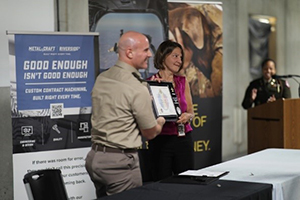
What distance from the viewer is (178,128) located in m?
5.06

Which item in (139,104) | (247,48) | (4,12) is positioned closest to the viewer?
(139,104)

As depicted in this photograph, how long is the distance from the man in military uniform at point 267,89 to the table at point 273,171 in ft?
9.43

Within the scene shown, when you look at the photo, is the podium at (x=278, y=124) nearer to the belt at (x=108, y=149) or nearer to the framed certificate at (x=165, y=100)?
the framed certificate at (x=165, y=100)

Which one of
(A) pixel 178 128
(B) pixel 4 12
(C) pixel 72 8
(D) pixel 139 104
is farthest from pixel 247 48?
(D) pixel 139 104

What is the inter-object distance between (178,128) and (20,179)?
1.70 metres

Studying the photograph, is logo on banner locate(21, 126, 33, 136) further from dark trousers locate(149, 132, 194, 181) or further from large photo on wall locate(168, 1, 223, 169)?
large photo on wall locate(168, 1, 223, 169)

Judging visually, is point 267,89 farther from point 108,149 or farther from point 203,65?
point 108,149

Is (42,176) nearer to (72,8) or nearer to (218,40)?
(72,8)

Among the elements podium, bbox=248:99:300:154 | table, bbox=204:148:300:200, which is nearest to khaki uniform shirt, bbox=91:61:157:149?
table, bbox=204:148:300:200

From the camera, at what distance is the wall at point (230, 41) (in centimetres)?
671

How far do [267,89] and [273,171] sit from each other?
382 cm

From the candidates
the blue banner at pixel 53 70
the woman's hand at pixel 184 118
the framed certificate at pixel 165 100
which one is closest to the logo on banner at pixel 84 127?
the blue banner at pixel 53 70

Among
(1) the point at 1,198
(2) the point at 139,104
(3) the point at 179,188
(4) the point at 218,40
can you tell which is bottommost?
(1) the point at 1,198

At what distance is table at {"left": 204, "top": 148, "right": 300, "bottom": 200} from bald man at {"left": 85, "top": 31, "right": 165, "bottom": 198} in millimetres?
544
